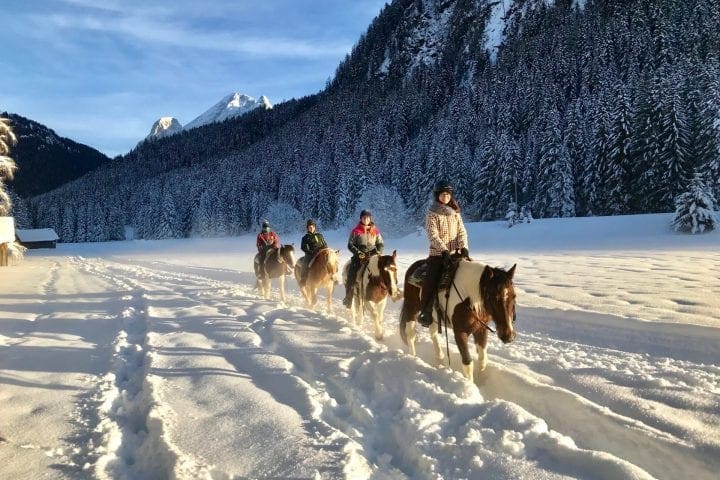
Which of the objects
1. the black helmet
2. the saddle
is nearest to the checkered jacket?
the black helmet

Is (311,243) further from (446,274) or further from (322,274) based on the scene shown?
(446,274)

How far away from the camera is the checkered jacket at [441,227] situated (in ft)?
21.4

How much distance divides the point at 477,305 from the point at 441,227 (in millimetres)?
1436

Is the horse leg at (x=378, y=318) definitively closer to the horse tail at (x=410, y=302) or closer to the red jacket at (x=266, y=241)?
the horse tail at (x=410, y=302)

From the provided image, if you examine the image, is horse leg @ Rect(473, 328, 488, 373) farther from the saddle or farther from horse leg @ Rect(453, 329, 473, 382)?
the saddle

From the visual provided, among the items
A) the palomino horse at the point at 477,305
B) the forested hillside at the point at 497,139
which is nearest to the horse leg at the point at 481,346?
the palomino horse at the point at 477,305

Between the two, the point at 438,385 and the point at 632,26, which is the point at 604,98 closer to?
the point at 632,26

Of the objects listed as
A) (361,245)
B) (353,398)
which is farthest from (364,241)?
(353,398)

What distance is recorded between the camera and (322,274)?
1184cm

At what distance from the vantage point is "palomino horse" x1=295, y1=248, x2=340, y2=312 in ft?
38.9

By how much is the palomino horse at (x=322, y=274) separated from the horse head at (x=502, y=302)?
6.86m

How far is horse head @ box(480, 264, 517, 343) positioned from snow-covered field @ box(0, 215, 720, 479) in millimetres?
793

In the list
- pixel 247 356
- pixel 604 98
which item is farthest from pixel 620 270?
pixel 604 98

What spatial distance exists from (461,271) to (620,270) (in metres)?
12.9
